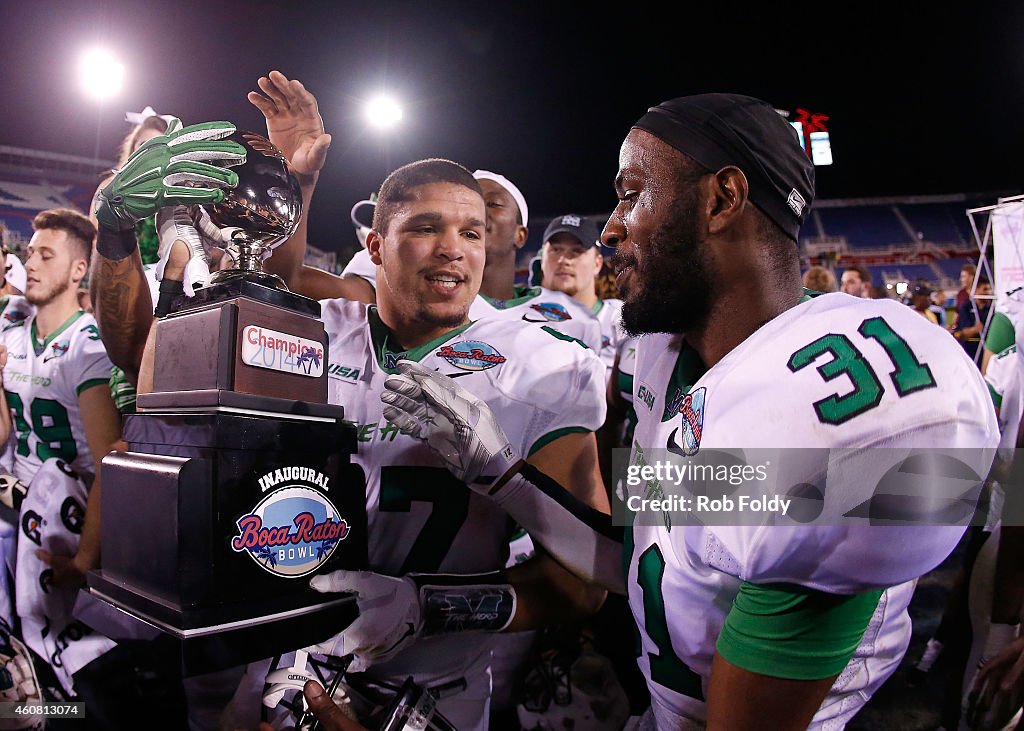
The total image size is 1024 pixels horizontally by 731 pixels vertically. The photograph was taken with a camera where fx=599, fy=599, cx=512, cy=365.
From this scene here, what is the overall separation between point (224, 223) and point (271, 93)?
0.56 m

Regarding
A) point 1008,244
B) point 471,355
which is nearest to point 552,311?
point 471,355

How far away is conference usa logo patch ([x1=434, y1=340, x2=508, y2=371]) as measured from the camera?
142 cm

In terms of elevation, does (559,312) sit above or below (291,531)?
above

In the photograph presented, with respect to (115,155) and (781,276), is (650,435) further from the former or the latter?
(115,155)

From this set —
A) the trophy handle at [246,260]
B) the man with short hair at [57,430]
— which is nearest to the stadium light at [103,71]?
the man with short hair at [57,430]

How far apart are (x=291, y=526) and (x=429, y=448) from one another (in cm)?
37

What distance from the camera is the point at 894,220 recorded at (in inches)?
500

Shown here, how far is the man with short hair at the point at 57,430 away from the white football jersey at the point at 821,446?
1.61 metres

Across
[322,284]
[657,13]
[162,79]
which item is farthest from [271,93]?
[657,13]

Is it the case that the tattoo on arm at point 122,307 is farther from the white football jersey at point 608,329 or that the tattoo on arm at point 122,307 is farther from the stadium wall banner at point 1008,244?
the stadium wall banner at point 1008,244

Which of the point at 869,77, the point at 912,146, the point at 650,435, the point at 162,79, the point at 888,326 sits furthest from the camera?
the point at 912,146

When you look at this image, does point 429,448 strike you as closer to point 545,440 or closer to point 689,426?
point 545,440

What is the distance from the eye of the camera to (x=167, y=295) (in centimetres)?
125

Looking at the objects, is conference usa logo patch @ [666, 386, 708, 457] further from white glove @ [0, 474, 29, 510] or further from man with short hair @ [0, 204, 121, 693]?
white glove @ [0, 474, 29, 510]
